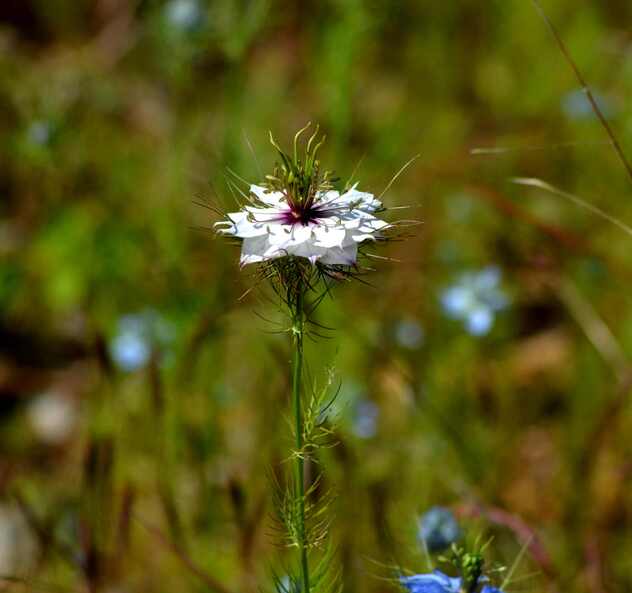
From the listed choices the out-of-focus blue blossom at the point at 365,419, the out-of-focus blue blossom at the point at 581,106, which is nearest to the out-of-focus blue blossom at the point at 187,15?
the out-of-focus blue blossom at the point at 365,419

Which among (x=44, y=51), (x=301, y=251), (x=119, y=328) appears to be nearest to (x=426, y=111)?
(x=119, y=328)

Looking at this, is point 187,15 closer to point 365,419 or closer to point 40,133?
point 40,133

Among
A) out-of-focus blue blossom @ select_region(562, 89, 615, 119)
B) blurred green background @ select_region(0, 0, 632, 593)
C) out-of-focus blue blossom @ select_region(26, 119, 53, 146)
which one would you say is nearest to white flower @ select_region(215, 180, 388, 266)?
blurred green background @ select_region(0, 0, 632, 593)

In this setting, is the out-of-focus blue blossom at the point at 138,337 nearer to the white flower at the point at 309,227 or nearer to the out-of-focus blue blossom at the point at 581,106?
the white flower at the point at 309,227

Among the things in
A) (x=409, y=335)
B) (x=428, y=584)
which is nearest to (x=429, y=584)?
(x=428, y=584)

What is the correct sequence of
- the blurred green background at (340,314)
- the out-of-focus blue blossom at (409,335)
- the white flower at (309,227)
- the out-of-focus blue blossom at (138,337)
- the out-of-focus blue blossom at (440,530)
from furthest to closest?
the out-of-focus blue blossom at (409,335) < the out-of-focus blue blossom at (138,337) < the blurred green background at (340,314) < the out-of-focus blue blossom at (440,530) < the white flower at (309,227)

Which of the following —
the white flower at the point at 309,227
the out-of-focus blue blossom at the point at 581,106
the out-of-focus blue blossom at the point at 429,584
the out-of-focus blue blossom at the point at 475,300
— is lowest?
the out-of-focus blue blossom at the point at 429,584

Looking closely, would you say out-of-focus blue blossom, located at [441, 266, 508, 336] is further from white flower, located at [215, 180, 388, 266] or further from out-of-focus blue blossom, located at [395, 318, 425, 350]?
white flower, located at [215, 180, 388, 266]
